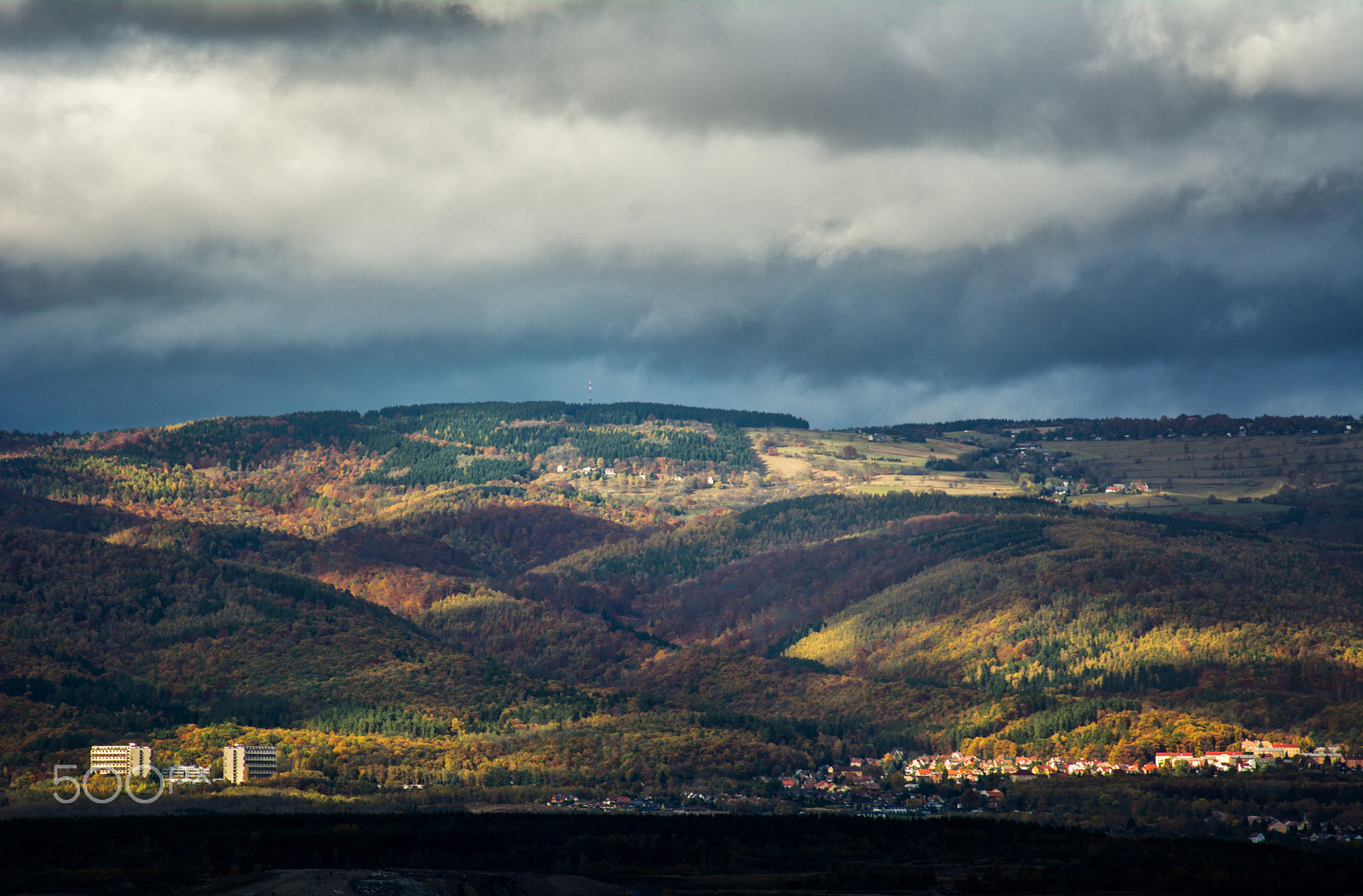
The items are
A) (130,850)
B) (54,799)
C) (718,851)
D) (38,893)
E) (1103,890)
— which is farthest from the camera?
(54,799)

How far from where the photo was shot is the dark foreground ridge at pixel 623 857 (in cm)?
13275

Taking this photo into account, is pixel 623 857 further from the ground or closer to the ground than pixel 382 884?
closer to the ground

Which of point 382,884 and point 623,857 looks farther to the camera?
point 623,857

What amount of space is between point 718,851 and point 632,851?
27.3 ft

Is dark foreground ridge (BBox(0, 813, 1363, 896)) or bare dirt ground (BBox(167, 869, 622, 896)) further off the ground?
bare dirt ground (BBox(167, 869, 622, 896))

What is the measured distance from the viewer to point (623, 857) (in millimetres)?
162000

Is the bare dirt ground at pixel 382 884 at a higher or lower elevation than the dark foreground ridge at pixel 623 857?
higher

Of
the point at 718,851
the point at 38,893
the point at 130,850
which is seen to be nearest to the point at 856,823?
the point at 718,851

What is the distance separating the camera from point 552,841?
173 metres

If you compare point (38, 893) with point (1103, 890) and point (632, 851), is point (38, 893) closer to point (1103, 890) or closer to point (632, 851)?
point (632, 851)

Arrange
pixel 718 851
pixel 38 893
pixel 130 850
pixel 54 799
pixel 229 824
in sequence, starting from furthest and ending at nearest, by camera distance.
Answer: pixel 54 799 < pixel 229 824 < pixel 718 851 < pixel 130 850 < pixel 38 893

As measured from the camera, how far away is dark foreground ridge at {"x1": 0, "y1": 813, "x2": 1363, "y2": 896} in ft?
436

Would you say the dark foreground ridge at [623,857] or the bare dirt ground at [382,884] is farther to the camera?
the dark foreground ridge at [623,857]

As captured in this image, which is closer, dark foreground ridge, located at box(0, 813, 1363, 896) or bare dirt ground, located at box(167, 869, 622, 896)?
bare dirt ground, located at box(167, 869, 622, 896)
